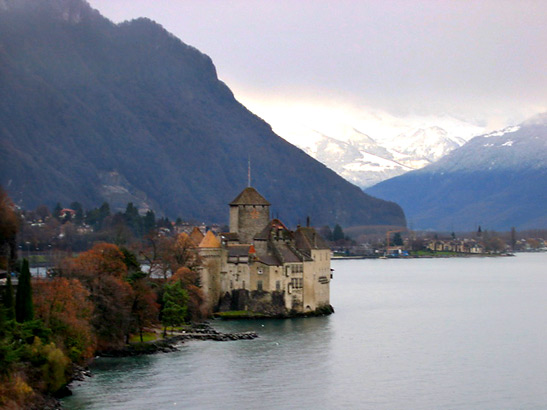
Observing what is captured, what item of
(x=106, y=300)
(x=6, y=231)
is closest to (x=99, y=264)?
(x=6, y=231)

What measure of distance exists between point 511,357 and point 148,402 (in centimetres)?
2987

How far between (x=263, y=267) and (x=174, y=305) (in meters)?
12.5

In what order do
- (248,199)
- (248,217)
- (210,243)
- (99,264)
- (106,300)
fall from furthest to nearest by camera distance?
(248,199) → (248,217) → (210,243) → (99,264) → (106,300)

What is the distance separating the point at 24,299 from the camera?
58375mm

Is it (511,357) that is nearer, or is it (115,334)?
(115,334)

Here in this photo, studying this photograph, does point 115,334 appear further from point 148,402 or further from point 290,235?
point 290,235

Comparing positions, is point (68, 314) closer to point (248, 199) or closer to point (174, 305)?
point (174, 305)

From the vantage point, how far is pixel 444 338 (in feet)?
282

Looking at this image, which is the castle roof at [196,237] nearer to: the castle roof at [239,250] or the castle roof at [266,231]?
the castle roof at [239,250]

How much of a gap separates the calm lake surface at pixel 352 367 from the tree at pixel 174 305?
4.18m

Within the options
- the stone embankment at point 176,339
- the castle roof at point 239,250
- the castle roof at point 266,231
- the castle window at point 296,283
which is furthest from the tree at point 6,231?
the castle window at point 296,283

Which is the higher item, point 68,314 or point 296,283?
point 296,283

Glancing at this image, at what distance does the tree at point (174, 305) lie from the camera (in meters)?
81.8

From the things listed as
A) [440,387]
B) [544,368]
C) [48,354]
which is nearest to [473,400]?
[440,387]
